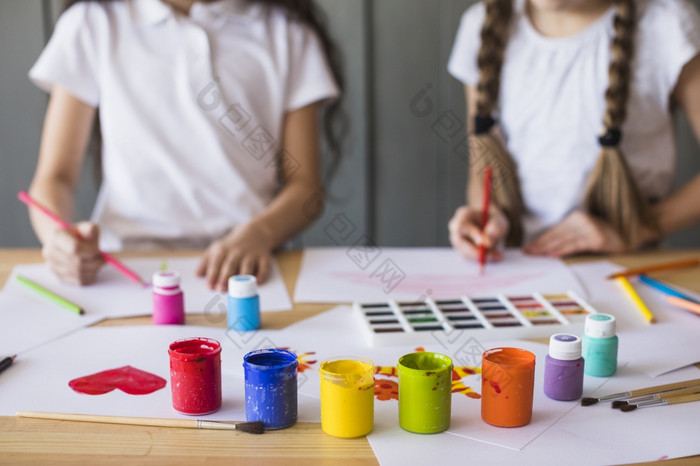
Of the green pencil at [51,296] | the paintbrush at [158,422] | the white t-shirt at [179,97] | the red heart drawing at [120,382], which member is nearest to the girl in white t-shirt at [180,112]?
the white t-shirt at [179,97]

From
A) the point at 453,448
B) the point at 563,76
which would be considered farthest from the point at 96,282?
the point at 563,76

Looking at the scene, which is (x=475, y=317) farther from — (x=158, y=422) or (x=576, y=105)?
(x=576, y=105)

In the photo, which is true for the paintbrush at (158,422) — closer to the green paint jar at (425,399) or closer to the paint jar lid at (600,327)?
the green paint jar at (425,399)

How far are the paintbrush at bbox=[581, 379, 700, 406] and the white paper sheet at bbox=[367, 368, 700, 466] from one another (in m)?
0.01

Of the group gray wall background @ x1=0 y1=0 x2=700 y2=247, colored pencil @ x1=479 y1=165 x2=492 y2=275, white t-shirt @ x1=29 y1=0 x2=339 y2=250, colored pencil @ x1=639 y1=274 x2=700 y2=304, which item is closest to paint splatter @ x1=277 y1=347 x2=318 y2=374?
colored pencil @ x1=479 y1=165 x2=492 y2=275

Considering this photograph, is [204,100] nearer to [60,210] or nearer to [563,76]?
[60,210]

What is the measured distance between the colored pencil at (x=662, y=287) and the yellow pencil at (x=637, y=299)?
0.03m

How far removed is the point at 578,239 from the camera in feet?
4.29

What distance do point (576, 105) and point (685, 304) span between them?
0.57 meters

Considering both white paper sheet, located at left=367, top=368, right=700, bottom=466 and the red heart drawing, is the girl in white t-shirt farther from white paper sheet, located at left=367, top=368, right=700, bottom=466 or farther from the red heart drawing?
white paper sheet, located at left=367, top=368, right=700, bottom=466

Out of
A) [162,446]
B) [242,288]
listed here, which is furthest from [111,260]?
[162,446]

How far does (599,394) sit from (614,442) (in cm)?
11

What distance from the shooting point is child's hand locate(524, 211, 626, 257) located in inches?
51.3

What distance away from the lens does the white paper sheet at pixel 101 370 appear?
0.71 m
